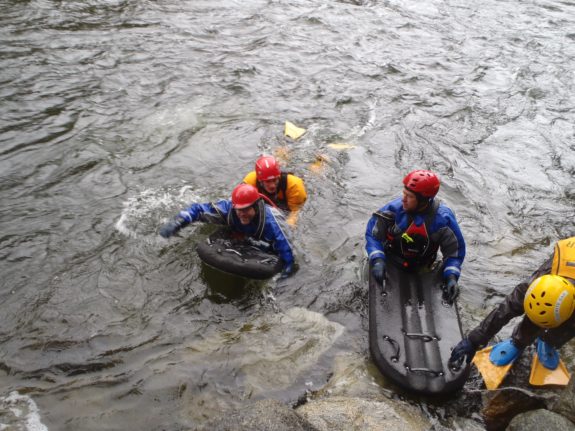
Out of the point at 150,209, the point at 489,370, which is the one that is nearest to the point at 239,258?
the point at 150,209

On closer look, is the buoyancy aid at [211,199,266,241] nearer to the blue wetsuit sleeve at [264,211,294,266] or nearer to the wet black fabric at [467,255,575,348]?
the blue wetsuit sleeve at [264,211,294,266]

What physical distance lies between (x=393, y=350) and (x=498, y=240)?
3.51m

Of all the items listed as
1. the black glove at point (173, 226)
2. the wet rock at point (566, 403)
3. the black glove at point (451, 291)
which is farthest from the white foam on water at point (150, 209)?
the wet rock at point (566, 403)

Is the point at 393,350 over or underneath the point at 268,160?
underneath

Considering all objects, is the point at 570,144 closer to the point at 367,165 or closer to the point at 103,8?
the point at 367,165

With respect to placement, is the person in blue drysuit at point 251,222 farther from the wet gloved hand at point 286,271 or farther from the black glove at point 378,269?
the black glove at point 378,269

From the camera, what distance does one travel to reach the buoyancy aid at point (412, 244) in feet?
18.5

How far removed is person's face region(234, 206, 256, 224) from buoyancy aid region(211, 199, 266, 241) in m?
0.08

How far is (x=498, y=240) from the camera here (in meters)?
7.57

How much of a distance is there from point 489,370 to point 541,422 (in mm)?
838

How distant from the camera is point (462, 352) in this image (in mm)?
4695

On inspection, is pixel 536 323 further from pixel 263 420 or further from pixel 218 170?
pixel 218 170

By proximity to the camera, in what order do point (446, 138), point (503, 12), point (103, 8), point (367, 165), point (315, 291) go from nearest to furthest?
1. point (315, 291)
2. point (367, 165)
3. point (446, 138)
4. point (103, 8)
5. point (503, 12)

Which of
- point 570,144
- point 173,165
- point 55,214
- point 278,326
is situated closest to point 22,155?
point 55,214
